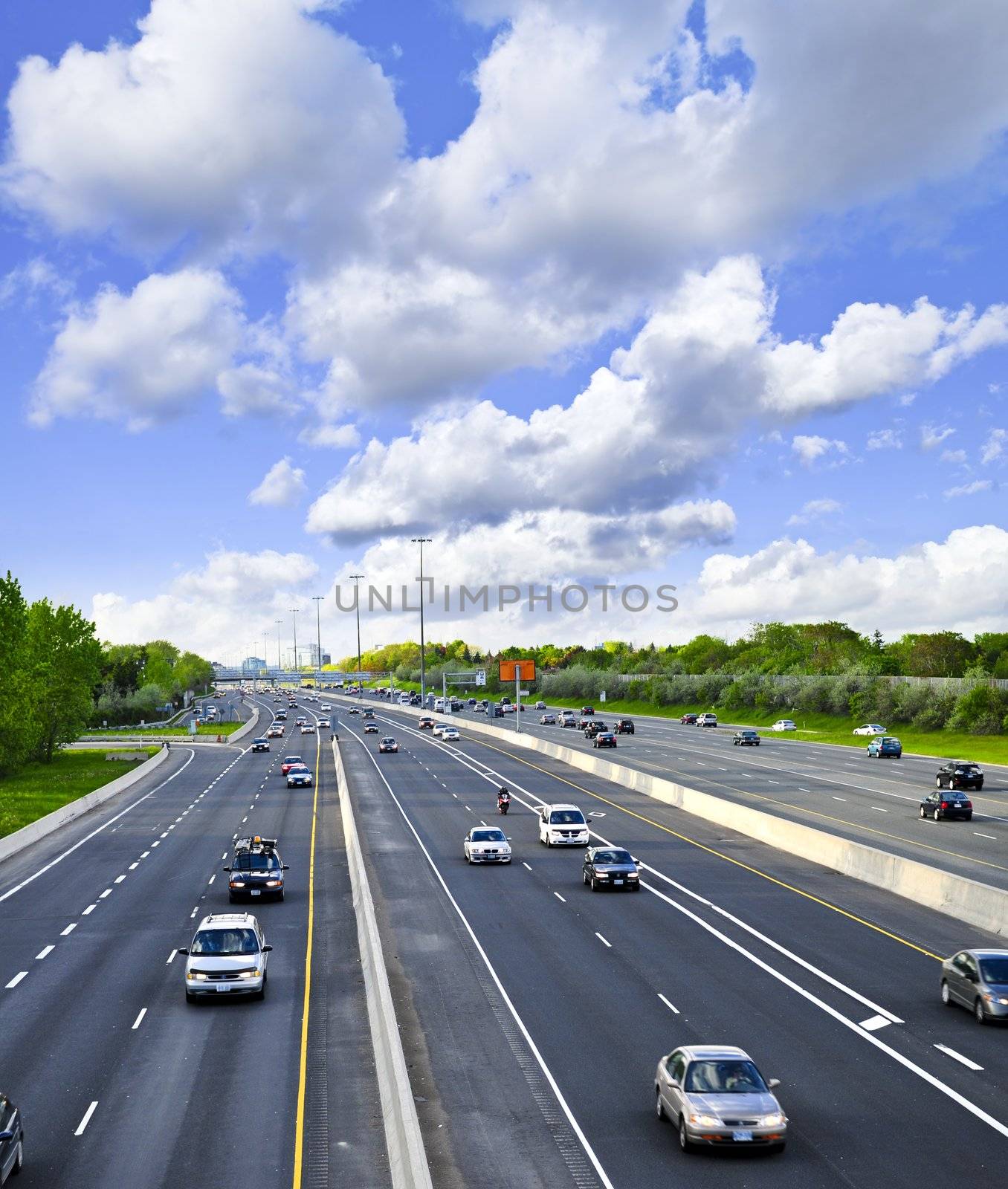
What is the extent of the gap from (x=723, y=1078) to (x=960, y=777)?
49.1 m

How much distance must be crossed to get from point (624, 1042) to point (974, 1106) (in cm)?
583

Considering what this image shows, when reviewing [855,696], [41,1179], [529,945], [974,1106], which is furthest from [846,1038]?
[855,696]

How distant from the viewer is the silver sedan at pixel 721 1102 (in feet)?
51.5

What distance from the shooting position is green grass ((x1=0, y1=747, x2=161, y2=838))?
6425 cm

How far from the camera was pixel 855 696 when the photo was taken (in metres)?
117

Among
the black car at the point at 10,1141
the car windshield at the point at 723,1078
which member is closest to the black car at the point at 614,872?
the car windshield at the point at 723,1078

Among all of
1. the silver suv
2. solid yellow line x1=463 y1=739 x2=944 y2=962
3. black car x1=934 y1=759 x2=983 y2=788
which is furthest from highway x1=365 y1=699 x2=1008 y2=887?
the silver suv

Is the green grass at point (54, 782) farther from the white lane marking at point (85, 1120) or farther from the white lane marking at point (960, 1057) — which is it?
the white lane marking at point (960, 1057)

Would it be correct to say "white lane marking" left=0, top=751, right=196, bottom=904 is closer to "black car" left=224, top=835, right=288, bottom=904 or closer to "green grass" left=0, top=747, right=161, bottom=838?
"green grass" left=0, top=747, right=161, bottom=838

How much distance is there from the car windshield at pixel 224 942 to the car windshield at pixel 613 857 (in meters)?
13.8

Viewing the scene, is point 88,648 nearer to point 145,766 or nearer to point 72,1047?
point 145,766

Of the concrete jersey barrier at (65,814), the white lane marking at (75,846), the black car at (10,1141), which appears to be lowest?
the white lane marking at (75,846)

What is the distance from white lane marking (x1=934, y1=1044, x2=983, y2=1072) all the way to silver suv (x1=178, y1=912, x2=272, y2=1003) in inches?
520

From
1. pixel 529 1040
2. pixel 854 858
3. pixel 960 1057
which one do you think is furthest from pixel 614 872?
pixel 960 1057
